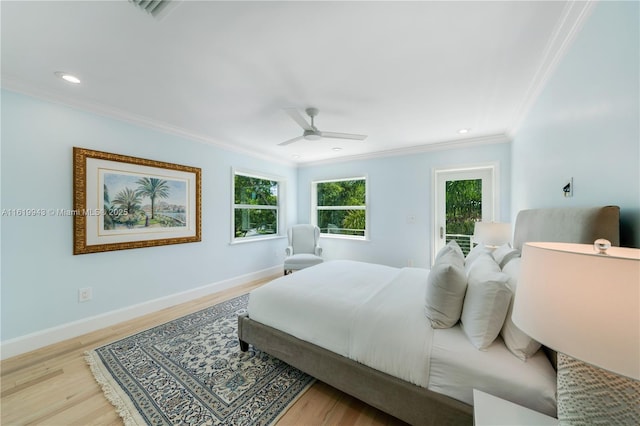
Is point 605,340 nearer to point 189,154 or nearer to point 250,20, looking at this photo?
point 250,20

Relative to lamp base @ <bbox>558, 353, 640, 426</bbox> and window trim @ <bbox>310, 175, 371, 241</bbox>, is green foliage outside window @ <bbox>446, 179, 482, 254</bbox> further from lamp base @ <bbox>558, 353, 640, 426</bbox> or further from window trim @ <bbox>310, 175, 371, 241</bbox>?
lamp base @ <bbox>558, 353, 640, 426</bbox>

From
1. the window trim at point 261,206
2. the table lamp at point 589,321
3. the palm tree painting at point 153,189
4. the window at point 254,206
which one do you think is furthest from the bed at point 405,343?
the window at point 254,206

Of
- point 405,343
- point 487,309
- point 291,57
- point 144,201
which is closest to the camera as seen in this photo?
point 487,309

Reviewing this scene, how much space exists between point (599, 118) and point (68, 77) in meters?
3.72

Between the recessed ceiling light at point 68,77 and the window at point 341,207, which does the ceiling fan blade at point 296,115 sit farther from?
the window at point 341,207

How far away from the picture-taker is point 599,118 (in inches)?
45.4

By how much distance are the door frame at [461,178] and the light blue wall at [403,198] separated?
5cm

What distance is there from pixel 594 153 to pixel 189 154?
4.01m

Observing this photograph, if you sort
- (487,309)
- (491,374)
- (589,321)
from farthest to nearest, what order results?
1. (487,309)
2. (491,374)
3. (589,321)

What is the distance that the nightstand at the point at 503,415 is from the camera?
2.92ft

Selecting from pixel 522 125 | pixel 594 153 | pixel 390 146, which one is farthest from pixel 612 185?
pixel 390 146

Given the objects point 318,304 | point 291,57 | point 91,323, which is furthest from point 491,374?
point 91,323

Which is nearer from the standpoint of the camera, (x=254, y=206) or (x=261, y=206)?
(x=254, y=206)

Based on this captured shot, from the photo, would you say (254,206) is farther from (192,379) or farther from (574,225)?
(574,225)
